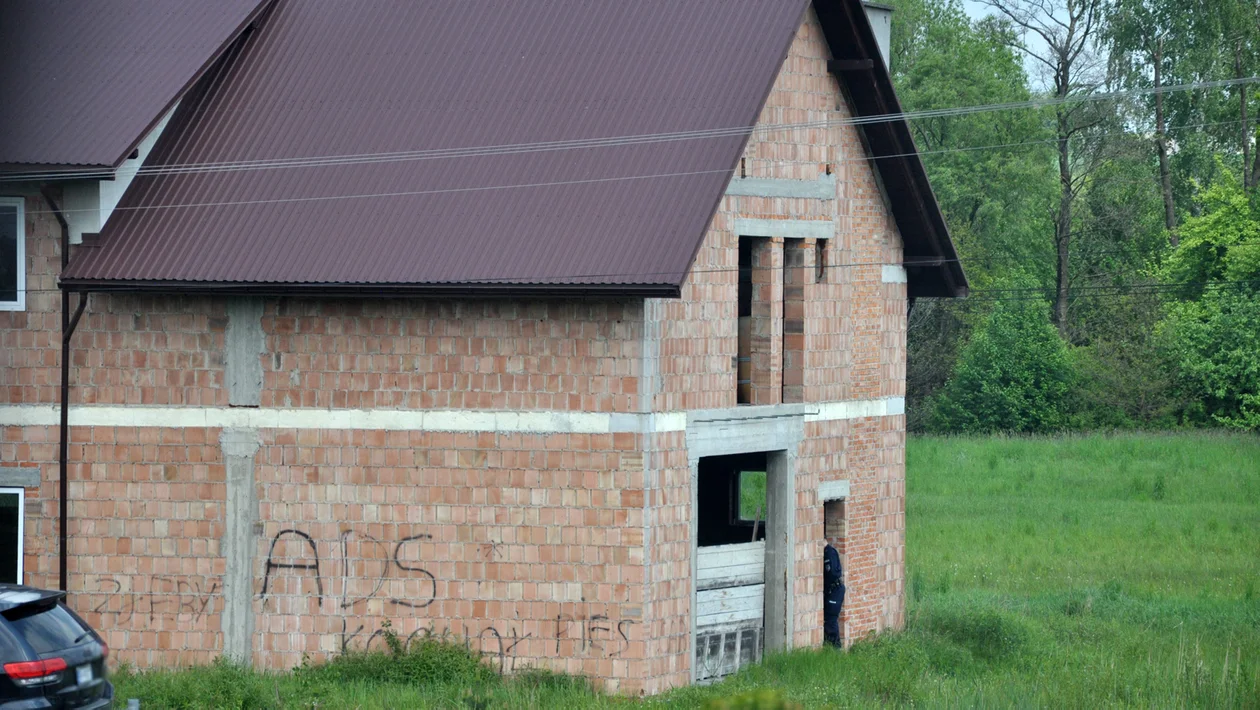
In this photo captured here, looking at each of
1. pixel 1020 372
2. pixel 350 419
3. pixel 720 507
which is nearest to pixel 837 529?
pixel 720 507

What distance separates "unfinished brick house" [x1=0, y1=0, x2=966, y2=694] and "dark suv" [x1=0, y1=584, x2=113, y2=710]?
18.2ft

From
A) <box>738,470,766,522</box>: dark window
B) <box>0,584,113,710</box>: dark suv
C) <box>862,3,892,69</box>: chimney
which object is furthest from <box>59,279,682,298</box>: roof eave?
<box>738,470,766,522</box>: dark window

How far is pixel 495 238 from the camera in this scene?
19734 millimetres

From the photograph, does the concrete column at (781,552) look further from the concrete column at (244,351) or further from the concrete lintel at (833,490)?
the concrete column at (244,351)

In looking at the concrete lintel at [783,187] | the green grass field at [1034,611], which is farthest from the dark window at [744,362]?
the green grass field at [1034,611]

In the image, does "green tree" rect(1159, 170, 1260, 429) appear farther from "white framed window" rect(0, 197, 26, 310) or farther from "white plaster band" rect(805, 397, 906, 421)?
"white framed window" rect(0, 197, 26, 310)

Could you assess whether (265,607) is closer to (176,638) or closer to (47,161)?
(176,638)

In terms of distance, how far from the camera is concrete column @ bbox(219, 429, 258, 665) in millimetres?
20141

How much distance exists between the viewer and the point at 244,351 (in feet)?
66.6

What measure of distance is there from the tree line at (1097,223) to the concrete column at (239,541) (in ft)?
114

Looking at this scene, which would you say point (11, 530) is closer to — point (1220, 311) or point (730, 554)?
point (730, 554)

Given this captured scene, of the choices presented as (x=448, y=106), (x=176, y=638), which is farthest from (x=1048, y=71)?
(x=176, y=638)

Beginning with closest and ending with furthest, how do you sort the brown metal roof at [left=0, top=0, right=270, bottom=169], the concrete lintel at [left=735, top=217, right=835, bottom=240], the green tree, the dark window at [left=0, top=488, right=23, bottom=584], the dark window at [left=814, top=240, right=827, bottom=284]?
the brown metal roof at [left=0, top=0, right=270, bottom=169] → the dark window at [left=0, top=488, right=23, bottom=584] → the concrete lintel at [left=735, top=217, right=835, bottom=240] → the dark window at [left=814, top=240, right=827, bottom=284] → the green tree

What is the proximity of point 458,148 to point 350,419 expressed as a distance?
347 centimetres
